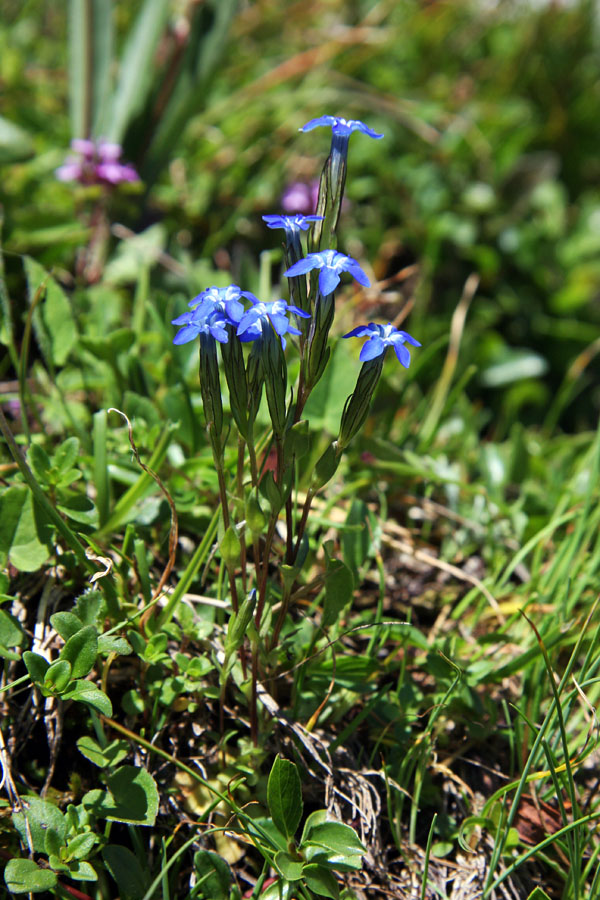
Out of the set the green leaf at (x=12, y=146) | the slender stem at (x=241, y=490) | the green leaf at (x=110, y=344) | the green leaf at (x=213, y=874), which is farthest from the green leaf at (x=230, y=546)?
the green leaf at (x=12, y=146)

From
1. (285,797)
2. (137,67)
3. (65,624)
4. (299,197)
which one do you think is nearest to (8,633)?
(65,624)

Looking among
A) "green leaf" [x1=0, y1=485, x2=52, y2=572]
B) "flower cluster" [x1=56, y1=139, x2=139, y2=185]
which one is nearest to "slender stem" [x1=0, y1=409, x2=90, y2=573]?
"green leaf" [x1=0, y1=485, x2=52, y2=572]

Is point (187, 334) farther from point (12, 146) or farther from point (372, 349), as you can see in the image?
point (12, 146)

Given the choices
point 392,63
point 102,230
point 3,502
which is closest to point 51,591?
point 3,502

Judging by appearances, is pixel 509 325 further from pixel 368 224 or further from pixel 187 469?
pixel 187 469

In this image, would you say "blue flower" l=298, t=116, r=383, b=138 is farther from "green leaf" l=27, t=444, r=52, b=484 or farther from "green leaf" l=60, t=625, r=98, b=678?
"green leaf" l=60, t=625, r=98, b=678

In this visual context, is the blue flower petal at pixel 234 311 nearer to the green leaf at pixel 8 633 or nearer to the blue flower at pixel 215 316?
the blue flower at pixel 215 316
